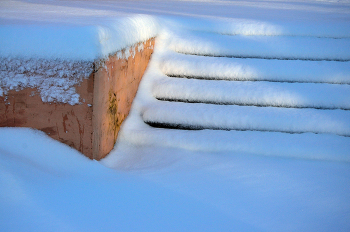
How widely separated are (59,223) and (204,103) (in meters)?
1.07

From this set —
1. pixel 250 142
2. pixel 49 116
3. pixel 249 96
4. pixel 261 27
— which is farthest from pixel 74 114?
pixel 261 27

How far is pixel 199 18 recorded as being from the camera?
2.22 meters

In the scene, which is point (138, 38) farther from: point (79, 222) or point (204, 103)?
point (79, 222)

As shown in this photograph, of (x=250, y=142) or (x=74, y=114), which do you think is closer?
(x=74, y=114)

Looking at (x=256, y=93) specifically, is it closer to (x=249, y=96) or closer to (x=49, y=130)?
(x=249, y=96)

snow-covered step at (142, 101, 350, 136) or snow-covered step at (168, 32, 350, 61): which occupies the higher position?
snow-covered step at (168, 32, 350, 61)

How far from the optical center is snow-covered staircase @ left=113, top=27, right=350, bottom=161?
151 cm

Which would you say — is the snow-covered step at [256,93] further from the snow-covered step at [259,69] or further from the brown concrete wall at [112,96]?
the brown concrete wall at [112,96]

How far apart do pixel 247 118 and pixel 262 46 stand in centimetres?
62

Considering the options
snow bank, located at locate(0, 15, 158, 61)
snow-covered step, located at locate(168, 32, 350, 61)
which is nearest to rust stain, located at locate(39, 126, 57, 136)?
snow bank, located at locate(0, 15, 158, 61)

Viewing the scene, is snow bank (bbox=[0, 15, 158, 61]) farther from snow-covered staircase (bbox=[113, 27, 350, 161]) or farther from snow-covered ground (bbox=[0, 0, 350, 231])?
snow-covered staircase (bbox=[113, 27, 350, 161])

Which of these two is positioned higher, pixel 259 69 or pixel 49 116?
pixel 259 69

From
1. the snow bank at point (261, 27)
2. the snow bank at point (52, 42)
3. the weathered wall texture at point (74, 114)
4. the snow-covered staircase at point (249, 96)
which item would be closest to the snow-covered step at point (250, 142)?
the snow-covered staircase at point (249, 96)

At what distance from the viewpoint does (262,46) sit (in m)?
1.95
